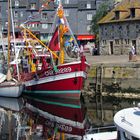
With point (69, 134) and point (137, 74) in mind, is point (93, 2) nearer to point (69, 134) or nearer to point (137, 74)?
point (137, 74)

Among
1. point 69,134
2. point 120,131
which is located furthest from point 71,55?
point 120,131

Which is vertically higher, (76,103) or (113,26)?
(113,26)

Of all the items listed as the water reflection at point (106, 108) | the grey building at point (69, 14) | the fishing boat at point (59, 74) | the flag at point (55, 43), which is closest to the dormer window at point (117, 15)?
the fishing boat at point (59, 74)

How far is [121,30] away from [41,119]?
92.9 feet

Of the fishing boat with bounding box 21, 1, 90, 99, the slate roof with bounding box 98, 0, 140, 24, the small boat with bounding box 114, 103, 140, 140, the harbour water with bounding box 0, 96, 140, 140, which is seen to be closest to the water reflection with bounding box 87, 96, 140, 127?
the harbour water with bounding box 0, 96, 140, 140

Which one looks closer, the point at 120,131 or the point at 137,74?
the point at 120,131

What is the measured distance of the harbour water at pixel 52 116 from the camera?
23156 mm

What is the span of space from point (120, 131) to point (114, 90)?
22.2m

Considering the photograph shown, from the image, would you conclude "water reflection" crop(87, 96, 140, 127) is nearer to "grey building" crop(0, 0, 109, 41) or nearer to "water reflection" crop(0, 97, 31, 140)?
"water reflection" crop(0, 97, 31, 140)

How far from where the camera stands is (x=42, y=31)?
279 feet

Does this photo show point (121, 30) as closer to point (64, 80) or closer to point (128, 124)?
point (64, 80)

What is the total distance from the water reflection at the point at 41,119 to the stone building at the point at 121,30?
748 inches

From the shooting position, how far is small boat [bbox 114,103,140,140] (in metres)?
12.9

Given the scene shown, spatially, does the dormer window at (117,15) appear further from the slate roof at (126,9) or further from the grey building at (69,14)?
the grey building at (69,14)
